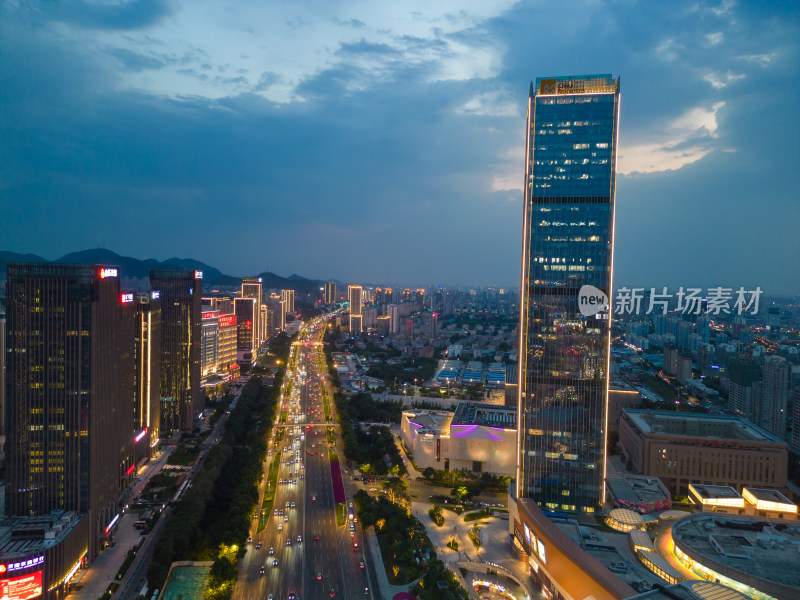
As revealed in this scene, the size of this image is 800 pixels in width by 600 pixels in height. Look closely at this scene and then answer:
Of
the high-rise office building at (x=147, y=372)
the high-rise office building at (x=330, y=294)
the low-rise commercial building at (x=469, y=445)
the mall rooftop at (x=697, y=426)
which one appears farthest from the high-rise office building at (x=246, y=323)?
the high-rise office building at (x=330, y=294)

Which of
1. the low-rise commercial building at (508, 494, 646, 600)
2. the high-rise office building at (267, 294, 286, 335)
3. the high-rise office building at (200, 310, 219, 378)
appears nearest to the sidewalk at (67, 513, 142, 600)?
the low-rise commercial building at (508, 494, 646, 600)

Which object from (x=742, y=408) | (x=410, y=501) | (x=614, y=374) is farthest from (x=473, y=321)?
(x=410, y=501)

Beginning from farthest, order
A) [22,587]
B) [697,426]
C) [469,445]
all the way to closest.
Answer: [697,426] < [469,445] < [22,587]

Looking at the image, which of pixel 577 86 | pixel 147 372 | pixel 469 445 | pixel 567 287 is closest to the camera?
pixel 567 287

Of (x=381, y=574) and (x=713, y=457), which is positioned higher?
(x=713, y=457)

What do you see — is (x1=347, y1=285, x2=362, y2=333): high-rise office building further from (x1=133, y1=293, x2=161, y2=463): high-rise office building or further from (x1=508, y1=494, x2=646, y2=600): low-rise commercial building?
(x1=508, y1=494, x2=646, y2=600): low-rise commercial building

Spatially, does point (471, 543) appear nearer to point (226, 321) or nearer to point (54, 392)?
point (54, 392)

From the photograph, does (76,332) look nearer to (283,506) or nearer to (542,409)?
(283,506)

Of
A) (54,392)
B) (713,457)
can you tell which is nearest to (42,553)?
(54,392)
